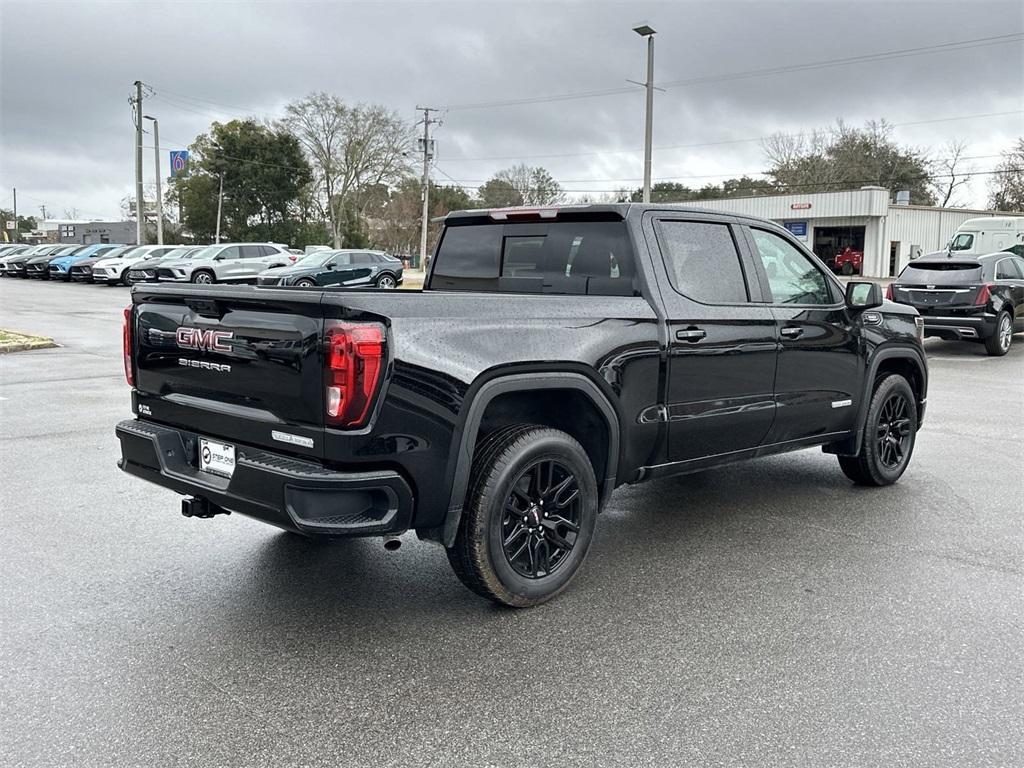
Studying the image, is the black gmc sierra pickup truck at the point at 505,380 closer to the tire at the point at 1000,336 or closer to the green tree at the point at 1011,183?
the tire at the point at 1000,336

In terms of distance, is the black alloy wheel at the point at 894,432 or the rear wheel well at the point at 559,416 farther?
the black alloy wheel at the point at 894,432

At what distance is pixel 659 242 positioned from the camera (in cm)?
466

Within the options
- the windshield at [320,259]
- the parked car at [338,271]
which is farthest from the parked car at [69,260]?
the windshield at [320,259]

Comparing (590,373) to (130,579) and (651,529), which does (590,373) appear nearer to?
(651,529)

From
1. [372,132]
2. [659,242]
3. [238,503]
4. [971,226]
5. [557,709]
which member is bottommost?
[557,709]

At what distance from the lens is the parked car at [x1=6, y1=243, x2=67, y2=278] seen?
42.2 metres

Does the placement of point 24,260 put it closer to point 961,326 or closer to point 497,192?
point 961,326

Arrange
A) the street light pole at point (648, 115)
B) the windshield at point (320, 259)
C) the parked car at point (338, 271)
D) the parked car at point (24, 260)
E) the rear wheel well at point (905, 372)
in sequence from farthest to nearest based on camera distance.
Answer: the parked car at point (24, 260)
the windshield at point (320, 259)
the parked car at point (338, 271)
the street light pole at point (648, 115)
the rear wheel well at point (905, 372)

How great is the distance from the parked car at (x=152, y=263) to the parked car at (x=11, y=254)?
42.3 ft

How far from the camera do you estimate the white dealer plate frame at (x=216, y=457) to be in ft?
12.4

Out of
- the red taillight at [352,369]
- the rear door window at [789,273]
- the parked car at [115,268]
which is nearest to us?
the red taillight at [352,369]

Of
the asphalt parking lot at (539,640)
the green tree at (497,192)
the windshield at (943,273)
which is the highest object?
the green tree at (497,192)

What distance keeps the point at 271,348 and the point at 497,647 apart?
157 cm

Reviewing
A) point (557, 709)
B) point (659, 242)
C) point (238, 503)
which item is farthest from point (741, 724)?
point (659, 242)
